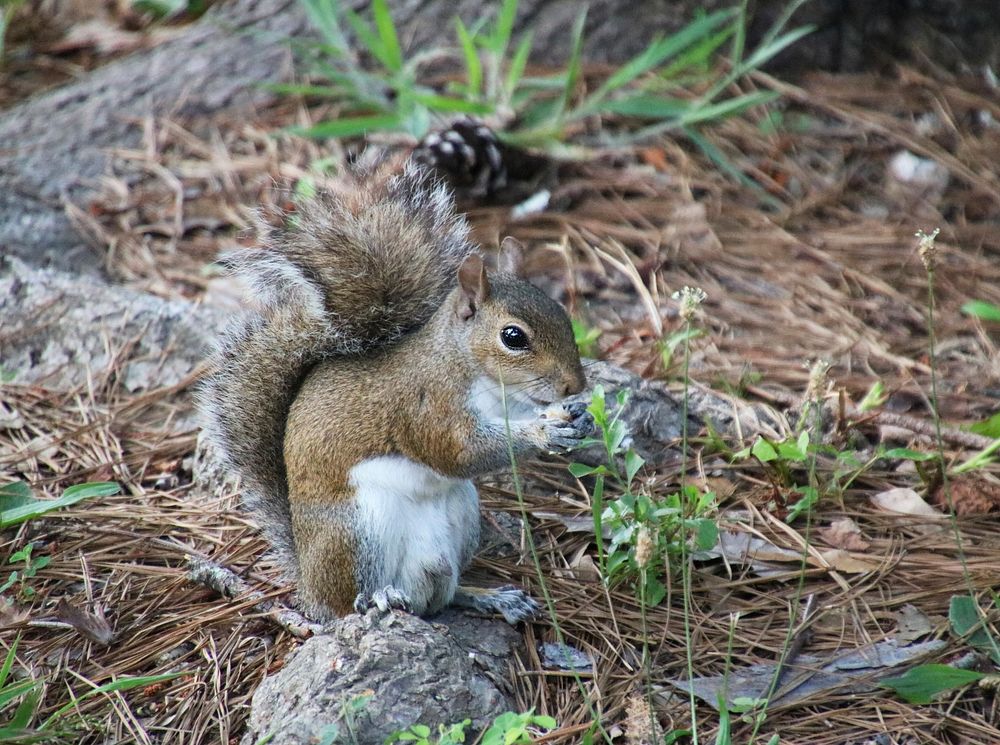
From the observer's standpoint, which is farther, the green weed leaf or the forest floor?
the forest floor

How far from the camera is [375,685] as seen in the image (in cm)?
173

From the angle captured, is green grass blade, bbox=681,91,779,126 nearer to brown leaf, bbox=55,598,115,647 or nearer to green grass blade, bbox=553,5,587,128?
green grass blade, bbox=553,5,587,128

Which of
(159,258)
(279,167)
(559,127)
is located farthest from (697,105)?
(159,258)

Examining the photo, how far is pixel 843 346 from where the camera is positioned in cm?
280

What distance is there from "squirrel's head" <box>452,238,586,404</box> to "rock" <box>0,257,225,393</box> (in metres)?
0.98

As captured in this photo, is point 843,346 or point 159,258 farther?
point 159,258

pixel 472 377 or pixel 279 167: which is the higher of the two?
pixel 472 377

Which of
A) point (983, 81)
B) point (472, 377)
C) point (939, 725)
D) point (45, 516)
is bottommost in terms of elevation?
point (983, 81)

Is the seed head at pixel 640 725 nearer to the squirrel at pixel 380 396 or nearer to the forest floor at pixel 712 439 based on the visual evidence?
the forest floor at pixel 712 439

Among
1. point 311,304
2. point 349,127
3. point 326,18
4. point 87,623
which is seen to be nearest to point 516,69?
point 349,127

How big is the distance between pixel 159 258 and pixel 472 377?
155cm

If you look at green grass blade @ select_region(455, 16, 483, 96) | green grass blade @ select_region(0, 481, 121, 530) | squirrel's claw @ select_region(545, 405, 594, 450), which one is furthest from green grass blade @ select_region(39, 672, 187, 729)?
green grass blade @ select_region(455, 16, 483, 96)

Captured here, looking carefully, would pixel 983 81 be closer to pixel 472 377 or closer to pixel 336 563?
pixel 472 377

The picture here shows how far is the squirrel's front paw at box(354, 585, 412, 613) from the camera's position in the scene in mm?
1957
